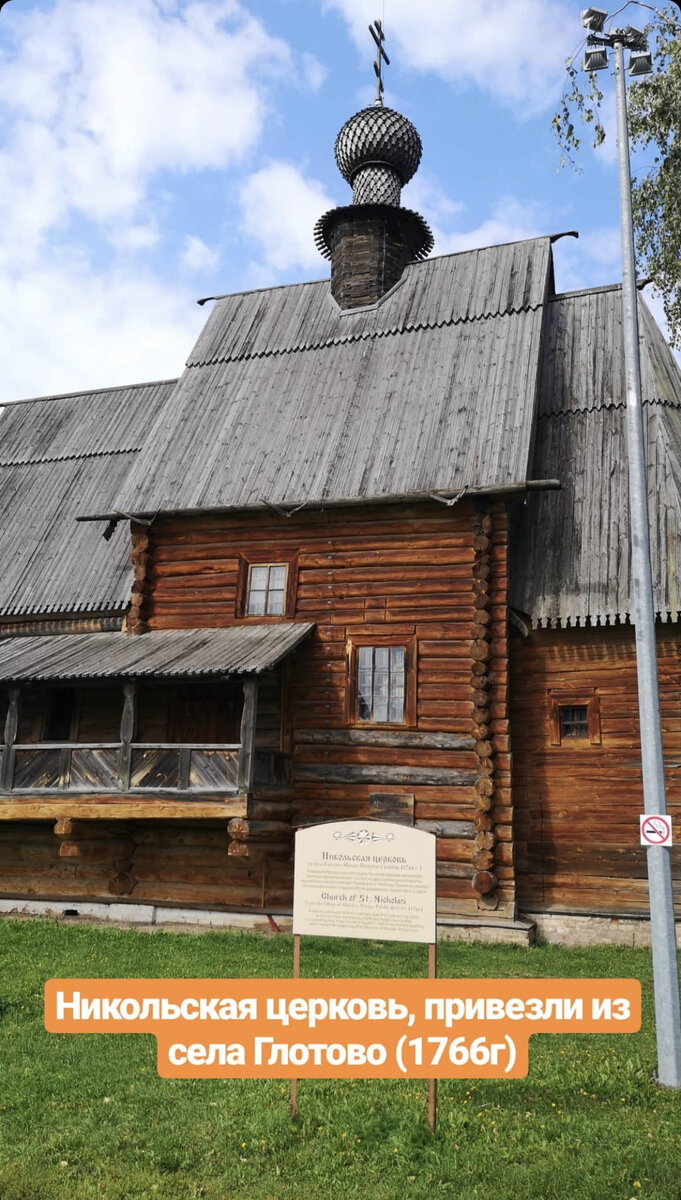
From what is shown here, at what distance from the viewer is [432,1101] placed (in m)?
5.89

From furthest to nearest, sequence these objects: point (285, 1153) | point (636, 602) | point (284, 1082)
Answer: point (636, 602), point (284, 1082), point (285, 1153)

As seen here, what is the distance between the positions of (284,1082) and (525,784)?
27.1 feet

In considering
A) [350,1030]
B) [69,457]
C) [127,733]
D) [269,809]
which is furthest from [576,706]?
[69,457]

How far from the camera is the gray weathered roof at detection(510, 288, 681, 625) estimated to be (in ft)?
47.4

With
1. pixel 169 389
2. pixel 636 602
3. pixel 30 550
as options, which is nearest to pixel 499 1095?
pixel 636 602

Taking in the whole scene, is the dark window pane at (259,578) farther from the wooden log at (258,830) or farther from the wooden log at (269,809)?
the wooden log at (258,830)

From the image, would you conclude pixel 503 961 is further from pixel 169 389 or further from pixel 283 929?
pixel 169 389

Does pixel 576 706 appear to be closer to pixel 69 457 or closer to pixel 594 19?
pixel 594 19

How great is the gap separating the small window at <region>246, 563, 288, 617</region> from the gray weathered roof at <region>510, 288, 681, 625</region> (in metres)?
3.90

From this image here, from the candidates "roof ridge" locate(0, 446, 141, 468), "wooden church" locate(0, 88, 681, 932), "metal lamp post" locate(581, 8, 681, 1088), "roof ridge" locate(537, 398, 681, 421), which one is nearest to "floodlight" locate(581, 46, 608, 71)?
"metal lamp post" locate(581, 8, 681, 1088)

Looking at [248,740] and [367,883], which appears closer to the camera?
[367,883]

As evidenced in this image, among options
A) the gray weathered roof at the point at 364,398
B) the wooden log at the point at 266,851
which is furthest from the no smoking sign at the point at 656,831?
the wooden log at the point at 266,851

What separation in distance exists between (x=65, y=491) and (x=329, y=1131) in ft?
56.1

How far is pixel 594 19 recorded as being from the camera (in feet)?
29.0
